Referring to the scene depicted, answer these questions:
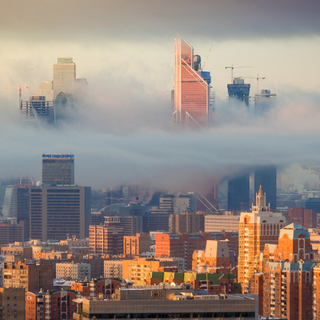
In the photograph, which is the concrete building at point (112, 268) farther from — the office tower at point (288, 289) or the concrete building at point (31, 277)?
the office tower at point (288, 289)

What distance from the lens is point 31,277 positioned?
121m

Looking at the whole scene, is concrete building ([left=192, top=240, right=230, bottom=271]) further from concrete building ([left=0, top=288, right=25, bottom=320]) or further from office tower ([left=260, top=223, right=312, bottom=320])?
concrete building ([left=0, top=288, right=25, bottom=320])

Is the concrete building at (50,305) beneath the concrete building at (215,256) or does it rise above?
beneath

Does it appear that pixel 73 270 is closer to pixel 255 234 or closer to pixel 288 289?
pixel 255 234

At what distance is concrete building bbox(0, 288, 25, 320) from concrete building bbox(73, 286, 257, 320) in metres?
11.6

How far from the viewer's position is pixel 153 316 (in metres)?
73.9

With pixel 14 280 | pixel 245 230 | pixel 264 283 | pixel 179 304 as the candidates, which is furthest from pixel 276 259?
pixel 179 304

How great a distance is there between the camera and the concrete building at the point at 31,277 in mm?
119500

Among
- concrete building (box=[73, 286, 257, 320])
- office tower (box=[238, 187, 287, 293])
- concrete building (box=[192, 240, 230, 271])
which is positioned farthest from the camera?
concrete building (box=[192, 240, 230, 271])

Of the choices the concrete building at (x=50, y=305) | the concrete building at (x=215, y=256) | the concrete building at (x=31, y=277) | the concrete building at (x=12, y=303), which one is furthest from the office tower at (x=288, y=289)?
the concrete building at (x=31, y=277)

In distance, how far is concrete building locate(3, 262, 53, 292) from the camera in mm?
119500

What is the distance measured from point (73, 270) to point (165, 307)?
93494 millimetres

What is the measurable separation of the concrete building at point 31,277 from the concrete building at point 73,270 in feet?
122

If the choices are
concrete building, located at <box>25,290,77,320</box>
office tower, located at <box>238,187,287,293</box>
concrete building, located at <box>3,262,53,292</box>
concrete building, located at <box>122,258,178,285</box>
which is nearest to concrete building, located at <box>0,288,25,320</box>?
concrete building, located at <box>25,290,77,320</box>
